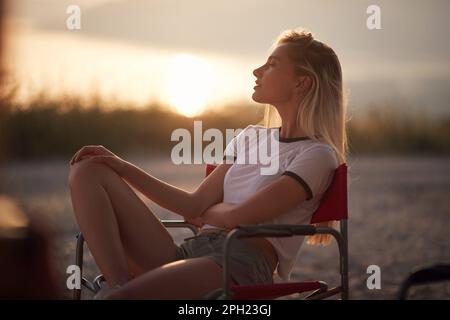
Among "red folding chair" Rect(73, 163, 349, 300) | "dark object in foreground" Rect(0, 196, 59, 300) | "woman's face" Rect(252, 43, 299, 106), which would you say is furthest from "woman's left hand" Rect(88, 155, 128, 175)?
"dark object in foreground" Rect(0, 196, 59, 300)

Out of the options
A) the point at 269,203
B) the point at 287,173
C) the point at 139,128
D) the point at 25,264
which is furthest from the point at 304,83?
the point at 139,128

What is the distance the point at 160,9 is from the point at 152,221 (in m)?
11.7

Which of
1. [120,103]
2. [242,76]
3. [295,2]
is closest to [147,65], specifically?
[120,103]

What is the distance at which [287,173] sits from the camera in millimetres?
2781

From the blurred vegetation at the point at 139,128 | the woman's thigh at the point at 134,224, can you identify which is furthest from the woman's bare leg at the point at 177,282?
the blurred vegetation at the point at 139,128

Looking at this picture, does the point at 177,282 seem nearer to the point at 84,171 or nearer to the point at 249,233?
the point at 249,233

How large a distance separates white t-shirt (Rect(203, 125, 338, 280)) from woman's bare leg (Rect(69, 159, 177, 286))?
23 centimetres

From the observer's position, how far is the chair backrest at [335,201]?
2.81 meters

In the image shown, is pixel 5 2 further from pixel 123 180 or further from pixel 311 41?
pixel 311 41

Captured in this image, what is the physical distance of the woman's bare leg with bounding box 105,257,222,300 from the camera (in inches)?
96.8

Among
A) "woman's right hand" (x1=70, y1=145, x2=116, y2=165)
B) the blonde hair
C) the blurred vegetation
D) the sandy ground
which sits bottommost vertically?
the sandy ground

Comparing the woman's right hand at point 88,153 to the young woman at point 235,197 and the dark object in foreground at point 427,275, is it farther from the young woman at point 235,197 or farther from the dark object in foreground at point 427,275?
the dark object in foreground at point 427,275

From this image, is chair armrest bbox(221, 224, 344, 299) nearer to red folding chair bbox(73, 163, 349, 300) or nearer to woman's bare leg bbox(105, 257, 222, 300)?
red folding chair bbox(73, 163, 349, 300)

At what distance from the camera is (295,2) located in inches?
355
